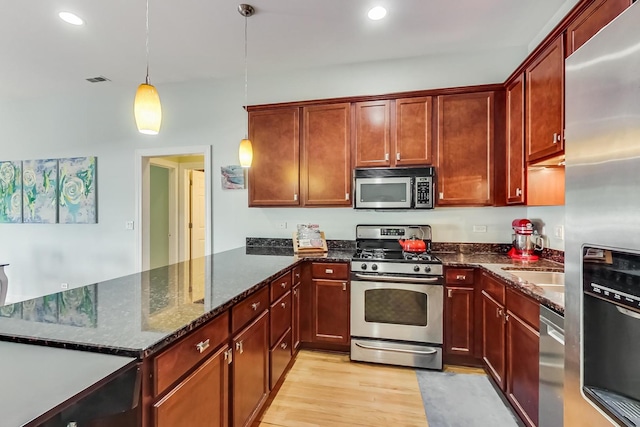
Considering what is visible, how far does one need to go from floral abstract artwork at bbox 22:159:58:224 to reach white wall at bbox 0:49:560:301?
0.12 meters

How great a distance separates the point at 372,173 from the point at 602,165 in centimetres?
219

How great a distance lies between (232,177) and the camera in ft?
12.1

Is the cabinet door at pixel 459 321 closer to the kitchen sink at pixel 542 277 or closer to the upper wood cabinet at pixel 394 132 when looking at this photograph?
the kitchen sink at pixel 542 277

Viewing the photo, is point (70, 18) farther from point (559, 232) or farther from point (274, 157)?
point (559, 232)

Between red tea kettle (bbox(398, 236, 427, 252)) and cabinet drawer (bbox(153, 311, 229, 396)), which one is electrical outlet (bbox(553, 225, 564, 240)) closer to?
red tea kettle (bbox(398, 236, 427, 252))

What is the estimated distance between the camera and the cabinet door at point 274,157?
322 centimetres

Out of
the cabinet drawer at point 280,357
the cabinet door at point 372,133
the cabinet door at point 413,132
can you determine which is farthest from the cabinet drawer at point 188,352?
the cabinet door at point 413,132

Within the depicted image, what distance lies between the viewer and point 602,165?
860 mm

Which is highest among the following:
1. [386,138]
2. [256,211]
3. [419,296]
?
[386,138]

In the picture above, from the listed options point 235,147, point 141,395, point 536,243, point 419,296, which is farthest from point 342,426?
point 235,147

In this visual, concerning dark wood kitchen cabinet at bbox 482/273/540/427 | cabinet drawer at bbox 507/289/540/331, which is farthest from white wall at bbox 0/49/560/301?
cabinet drawer at bbox 507/289/540/331

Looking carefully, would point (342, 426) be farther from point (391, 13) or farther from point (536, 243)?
point (391, 13)

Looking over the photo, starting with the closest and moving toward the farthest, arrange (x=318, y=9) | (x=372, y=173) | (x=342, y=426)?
(x=342, y=426) → (x=318, y=9) → (x=372, y=173)

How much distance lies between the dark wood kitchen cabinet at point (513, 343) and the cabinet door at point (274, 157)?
6.47 ft
